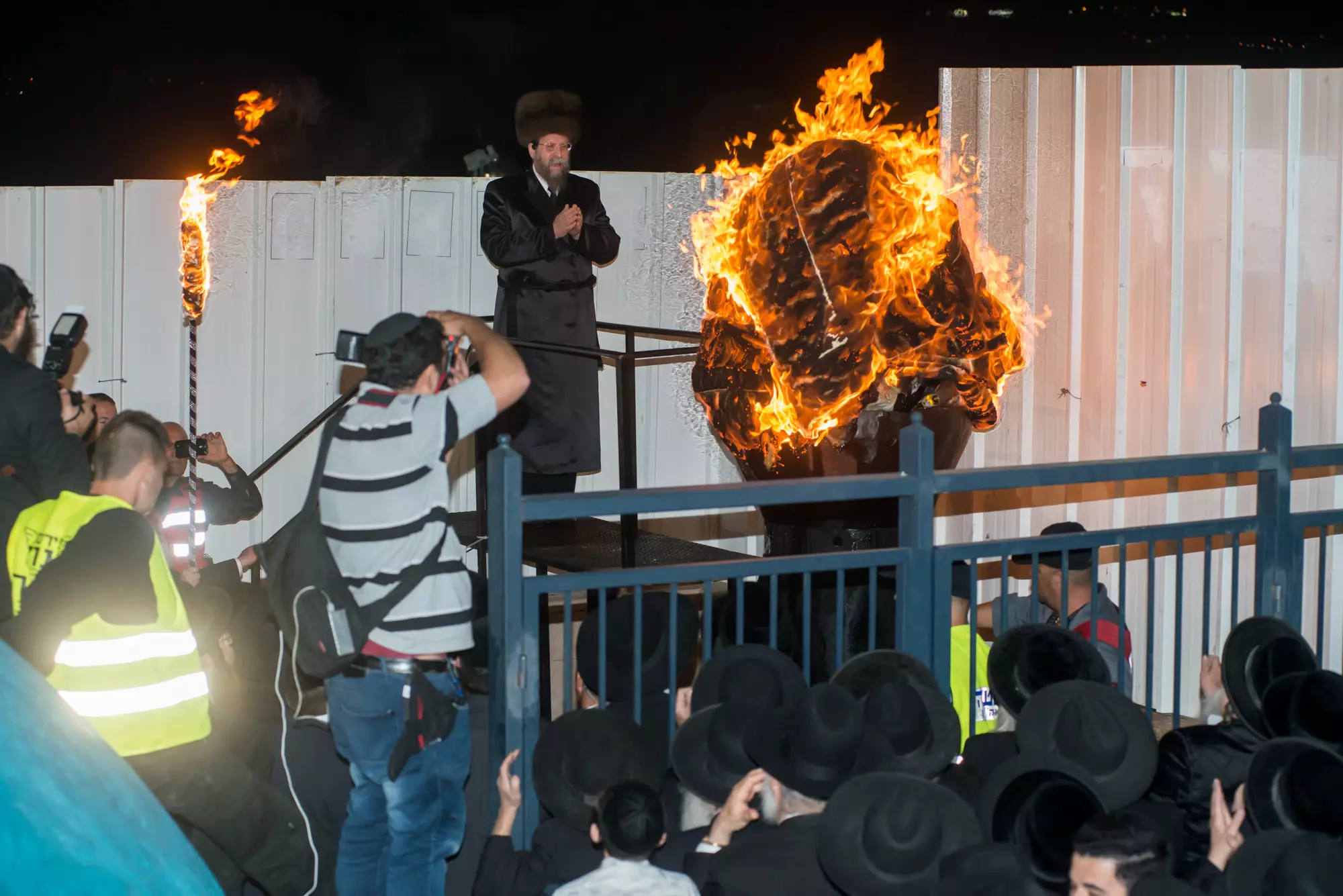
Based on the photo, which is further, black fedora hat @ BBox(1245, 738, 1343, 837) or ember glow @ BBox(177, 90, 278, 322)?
ember glow @ BBox(177, 90, 278, 322)

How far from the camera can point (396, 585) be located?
3.81m

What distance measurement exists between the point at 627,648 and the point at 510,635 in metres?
0.60

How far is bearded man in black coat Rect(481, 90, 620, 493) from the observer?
21.6ft

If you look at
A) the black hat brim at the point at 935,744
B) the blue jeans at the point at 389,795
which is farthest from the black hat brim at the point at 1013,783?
the blue jeans at the point at 389,795

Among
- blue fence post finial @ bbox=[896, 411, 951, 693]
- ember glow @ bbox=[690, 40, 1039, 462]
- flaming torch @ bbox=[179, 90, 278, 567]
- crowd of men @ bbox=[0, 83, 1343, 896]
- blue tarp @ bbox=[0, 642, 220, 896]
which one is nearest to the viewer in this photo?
blue tarp @ bbox=[0, 642, 220, 896]

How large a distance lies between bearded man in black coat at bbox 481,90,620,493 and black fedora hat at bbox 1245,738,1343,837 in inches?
151

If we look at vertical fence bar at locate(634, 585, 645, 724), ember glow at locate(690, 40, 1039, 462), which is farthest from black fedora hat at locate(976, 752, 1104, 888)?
ember glow at locate(690, 40, 1039, 462)

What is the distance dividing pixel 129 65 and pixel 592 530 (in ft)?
21.1

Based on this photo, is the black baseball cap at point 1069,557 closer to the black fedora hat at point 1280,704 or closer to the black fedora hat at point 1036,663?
the black fedora hat at point 1036,663

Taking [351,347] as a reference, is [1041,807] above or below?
below

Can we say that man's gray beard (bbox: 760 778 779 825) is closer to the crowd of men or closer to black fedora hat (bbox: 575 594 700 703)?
the crowd of men

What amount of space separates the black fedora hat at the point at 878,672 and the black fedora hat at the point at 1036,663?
0.27m

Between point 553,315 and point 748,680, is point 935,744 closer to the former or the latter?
point 748,680

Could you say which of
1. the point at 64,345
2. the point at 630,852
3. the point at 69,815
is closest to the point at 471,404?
the point at 630,852
